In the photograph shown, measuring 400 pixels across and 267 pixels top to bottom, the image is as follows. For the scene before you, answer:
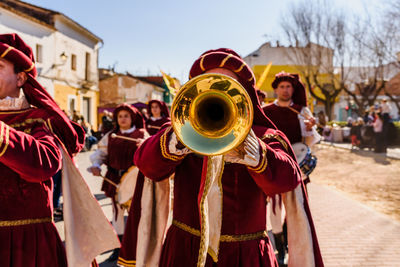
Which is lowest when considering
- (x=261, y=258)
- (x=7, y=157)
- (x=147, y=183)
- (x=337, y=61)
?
(x=261, y=258)

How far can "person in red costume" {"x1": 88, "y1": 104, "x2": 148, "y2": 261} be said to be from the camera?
496cm

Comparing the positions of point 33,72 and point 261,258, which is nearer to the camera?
point 261,258

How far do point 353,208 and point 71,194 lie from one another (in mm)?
6205

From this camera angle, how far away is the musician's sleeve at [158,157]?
6.01 feet

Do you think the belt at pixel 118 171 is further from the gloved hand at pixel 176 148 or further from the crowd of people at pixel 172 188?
the gloved hand at pixel 176 148

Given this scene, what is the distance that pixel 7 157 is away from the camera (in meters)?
1.76

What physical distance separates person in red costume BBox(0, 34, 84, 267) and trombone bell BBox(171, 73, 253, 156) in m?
0.84

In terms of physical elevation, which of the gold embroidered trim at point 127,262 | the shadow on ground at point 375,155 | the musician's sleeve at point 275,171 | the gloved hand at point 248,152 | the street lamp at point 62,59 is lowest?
the shadow on ground at point 375,155

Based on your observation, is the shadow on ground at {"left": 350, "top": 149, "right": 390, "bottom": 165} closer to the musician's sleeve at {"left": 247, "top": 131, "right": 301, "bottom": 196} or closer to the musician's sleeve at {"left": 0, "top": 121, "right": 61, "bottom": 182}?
the musician's sleeve at {"left": 247, "top": 131, "right": 301, "bottom": 196}

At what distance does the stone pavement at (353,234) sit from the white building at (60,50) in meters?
16.4

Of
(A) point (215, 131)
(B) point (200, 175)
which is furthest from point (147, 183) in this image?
(A) point (215, 131)

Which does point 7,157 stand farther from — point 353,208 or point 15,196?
point 353,208

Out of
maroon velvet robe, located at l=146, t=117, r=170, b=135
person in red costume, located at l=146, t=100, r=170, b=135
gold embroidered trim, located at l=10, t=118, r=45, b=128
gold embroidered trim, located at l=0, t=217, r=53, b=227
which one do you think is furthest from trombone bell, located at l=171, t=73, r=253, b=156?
person in red costume, located at l=146, t=100, r=170, b=135

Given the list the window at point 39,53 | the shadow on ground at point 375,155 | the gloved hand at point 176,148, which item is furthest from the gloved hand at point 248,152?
the window at point 39,53
